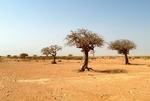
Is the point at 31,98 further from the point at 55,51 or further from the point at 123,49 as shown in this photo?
the point at 55,51

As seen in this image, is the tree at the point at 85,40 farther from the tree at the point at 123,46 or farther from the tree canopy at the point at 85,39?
the tree at the point at 123,46

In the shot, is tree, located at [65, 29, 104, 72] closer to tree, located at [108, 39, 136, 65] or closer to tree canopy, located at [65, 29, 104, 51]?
tree canopy, located at [65, 29, 104, 51]

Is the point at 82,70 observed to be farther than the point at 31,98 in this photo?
Yes

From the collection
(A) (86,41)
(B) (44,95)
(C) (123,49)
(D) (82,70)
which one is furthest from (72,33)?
(C) (123,49)

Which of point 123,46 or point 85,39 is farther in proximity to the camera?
point 123,46

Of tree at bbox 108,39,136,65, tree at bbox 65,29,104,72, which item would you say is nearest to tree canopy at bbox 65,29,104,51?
tree at bbox 65,29,104,72

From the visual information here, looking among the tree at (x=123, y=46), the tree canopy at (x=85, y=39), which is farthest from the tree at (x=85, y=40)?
the tree at (x=123, y=46)

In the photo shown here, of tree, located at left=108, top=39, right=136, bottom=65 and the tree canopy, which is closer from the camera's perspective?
the tree canopy

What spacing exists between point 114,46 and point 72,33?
20946 mm

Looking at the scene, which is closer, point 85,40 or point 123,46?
point 85,40

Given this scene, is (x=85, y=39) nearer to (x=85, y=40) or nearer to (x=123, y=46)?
(x=85, y=40)

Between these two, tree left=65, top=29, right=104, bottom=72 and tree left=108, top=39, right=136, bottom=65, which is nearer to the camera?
tree left=65, top=29, right=104, bottom=72

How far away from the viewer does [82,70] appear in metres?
27.1

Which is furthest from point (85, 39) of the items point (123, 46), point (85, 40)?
point (123, 46)
